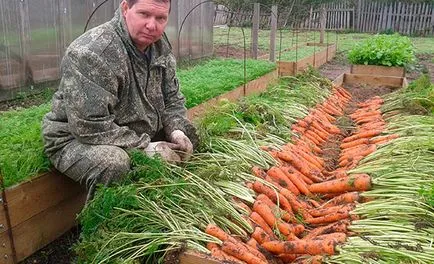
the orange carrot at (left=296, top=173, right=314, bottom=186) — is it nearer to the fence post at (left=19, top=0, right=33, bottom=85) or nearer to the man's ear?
the man's ear

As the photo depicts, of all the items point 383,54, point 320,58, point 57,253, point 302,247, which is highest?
point 383,54

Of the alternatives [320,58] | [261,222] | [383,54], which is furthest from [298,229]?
[320,58]

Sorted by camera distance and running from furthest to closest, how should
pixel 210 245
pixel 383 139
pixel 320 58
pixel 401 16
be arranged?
pixel 401 16 → pixel 320 58 → pixel 383 139 → pixel 210 245

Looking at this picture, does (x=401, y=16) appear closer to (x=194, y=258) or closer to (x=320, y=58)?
(x=320, y=58)

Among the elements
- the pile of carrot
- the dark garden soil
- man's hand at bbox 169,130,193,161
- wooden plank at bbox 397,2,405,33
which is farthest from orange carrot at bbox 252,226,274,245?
wooden plank at bbox 397,2,405,33

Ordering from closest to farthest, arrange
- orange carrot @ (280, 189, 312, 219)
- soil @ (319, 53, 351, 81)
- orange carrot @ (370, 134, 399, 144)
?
orange carrot @ (280, 189, 312, 219) < orange carrot @ (370, 134, 399, 144) < soil @ (319, 53, 351, 81)

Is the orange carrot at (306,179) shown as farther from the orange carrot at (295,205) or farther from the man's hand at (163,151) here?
the man's hand at (163,151)

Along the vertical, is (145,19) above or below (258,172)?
above

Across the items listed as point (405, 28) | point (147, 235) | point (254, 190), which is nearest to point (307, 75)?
point (254, 190)

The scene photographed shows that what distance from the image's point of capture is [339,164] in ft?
14.3

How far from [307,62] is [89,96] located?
750cm

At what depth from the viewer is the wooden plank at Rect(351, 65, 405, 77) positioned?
330 inches

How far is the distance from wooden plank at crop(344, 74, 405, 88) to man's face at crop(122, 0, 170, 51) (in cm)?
609

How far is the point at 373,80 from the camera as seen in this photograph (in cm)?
811
